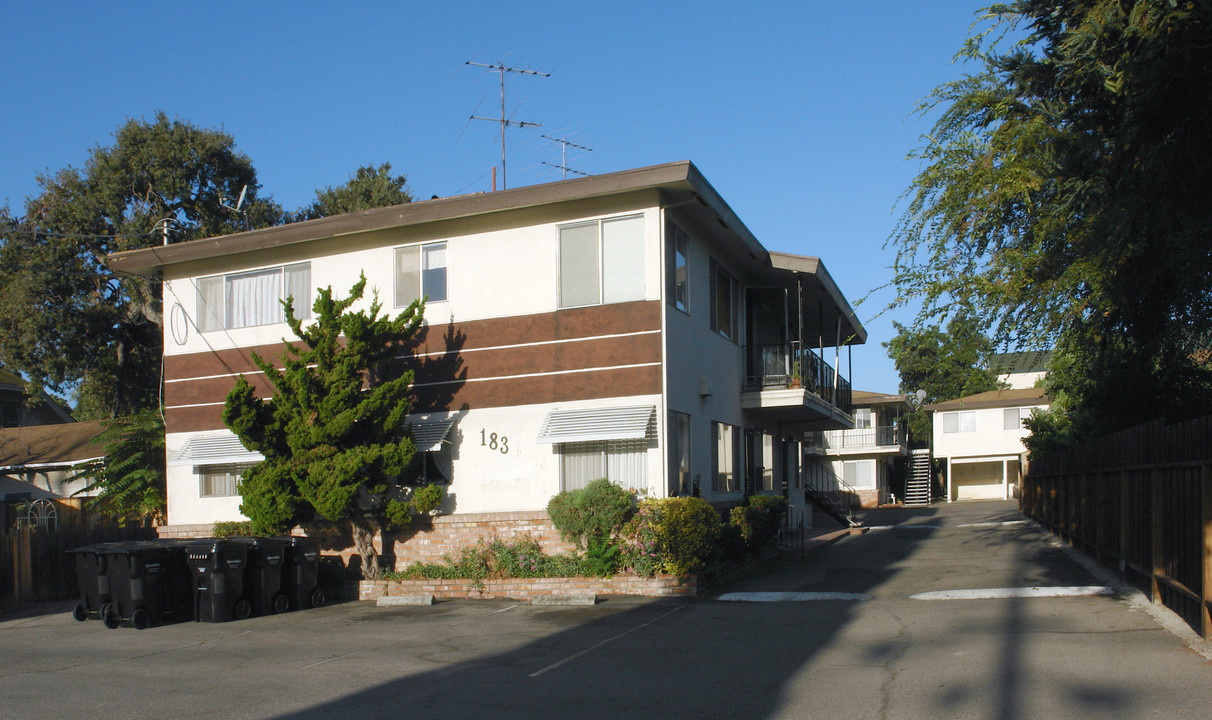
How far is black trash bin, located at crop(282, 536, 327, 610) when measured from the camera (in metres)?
16.0

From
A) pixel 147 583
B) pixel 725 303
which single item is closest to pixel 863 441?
pixel 725 303

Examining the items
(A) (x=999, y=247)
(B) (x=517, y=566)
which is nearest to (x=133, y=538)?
(B) (x=517, y=566)

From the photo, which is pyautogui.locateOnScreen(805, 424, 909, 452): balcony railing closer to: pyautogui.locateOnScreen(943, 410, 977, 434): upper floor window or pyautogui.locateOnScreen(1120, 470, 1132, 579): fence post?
pyautogui.locateOnScreen(943, 410, 977, 434): upper floor window

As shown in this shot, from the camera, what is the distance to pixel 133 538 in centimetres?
2117

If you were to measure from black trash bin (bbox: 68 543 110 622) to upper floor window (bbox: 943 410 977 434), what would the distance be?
4530 centimetres

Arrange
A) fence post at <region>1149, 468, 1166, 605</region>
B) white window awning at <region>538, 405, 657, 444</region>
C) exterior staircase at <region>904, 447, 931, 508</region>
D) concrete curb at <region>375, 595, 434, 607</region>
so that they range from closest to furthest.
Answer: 1. fence post at <region>1149, 468, 1166, 605</region>
2. white window awning at <region>538, 405, 657, 444</region>
3. concrete curb at <region>375, 595, 434, 607</region>
4. exterior staircase at <region>904, 447, 931, 508</region>

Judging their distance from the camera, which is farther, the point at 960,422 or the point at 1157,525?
the point at 960,422

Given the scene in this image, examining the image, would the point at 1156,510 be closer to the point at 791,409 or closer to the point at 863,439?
the point at 791,409

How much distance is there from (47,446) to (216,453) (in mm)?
15864

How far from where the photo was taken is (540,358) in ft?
55.3

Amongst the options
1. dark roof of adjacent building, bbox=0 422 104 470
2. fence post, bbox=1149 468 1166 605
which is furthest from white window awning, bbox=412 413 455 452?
dark roof of adjacent building, bbox=0 422 104 470

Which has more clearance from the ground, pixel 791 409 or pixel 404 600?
pixel 791 409

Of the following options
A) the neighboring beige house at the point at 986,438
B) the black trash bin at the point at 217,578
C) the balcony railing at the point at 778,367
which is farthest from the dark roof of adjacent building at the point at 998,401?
the black trash bin at the point at 217,578

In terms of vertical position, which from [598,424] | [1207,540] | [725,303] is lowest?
[1207,540]
